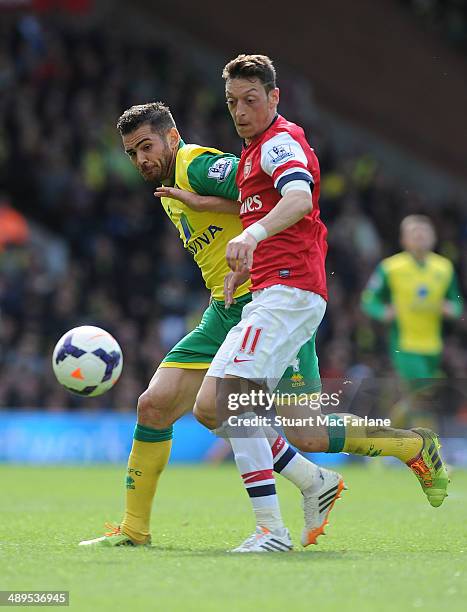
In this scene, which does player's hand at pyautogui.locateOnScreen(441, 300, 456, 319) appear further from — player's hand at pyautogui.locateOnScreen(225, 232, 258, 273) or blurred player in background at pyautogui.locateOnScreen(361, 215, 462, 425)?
player's hand at pyautogui.locateOnScreen(225, 232, 258, 273)

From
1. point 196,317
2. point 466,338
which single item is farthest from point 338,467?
point 466,338

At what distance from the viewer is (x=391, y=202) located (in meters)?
20.4

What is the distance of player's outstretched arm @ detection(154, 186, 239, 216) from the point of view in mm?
6234

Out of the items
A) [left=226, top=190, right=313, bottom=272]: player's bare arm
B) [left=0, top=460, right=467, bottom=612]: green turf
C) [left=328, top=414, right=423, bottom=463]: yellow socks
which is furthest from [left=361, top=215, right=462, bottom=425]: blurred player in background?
[left=226, top=190, right=313, bottom=272]: player's bare arm

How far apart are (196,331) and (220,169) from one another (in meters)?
0.89

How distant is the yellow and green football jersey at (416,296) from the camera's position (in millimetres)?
13195

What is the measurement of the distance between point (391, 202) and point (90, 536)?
1423 centimetres

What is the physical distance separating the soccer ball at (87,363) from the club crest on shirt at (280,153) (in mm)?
1557

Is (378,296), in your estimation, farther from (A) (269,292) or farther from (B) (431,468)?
(A) (269,292)

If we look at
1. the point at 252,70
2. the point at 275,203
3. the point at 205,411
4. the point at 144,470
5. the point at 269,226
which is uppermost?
the point at 252,70

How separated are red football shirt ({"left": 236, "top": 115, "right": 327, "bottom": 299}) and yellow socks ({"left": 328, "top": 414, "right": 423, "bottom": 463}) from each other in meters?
0.66

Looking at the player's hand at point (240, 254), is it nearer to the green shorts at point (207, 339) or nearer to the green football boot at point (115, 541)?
the green shorts at point (207, 339)

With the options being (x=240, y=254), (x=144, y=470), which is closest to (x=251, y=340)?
(x=240, y=254)

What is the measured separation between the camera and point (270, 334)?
5.76 meters
